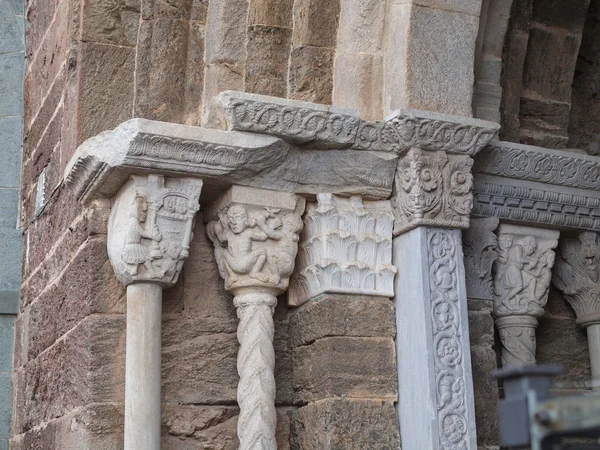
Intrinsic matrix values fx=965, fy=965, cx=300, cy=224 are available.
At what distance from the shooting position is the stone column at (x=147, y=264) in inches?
135

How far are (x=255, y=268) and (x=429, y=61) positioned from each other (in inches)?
42.9

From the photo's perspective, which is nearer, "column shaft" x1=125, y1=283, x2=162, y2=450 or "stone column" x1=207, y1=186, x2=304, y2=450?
"column shaft" x1=125, y1=283, x2=162, y2=450

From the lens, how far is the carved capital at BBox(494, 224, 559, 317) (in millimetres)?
4258

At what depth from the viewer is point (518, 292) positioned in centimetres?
427

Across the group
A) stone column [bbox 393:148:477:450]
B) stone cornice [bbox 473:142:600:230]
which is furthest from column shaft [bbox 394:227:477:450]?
stone cornice [bbox 473:142:600:230]

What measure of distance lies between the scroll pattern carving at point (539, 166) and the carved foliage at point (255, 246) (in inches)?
37.0

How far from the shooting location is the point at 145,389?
11.3 ft

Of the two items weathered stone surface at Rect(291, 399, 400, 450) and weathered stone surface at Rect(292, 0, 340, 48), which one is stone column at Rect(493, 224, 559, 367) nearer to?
weathered stone surface at Rect(291, 399, 400, 450)

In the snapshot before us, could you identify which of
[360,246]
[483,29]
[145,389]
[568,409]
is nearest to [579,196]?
[483,29]

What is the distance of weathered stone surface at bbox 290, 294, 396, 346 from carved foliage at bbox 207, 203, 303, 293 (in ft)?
0.54

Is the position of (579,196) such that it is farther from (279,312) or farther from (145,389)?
(145,389)

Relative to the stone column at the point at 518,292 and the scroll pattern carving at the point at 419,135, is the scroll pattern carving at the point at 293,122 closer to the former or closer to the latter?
the scroll pattern carving at the point at 419,135

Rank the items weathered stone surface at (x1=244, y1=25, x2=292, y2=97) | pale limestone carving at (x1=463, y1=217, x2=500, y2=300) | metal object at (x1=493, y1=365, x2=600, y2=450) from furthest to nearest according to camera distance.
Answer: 1. pale limestone carving at (x1=463, y1=217, x2=500, y2=300)
2. weathered stone surface at (x1=244, y1=25, x2=292, y2=97)
3. metal object at (x1=493, y1=365, x2=600, y2=450)

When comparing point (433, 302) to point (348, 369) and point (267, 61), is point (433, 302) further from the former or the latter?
point (267, 61)
